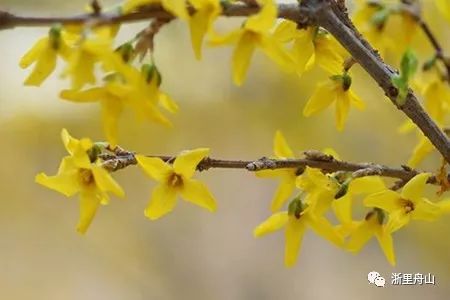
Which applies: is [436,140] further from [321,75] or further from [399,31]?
[321,75]

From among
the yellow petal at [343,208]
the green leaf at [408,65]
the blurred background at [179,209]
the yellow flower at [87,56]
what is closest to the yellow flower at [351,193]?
the yellow petal at [343,208]

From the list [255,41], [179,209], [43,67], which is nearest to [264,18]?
[255,41]

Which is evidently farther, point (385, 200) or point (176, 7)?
point (385, 200)

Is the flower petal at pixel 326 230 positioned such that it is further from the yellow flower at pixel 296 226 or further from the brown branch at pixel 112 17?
the brown branch at pixel 112 17

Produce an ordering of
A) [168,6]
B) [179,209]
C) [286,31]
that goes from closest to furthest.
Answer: [168,6] < [286,31] < [179,209]

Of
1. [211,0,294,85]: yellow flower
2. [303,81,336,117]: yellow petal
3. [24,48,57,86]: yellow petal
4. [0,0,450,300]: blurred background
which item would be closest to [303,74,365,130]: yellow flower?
[303,81,336,117]: yellow petal

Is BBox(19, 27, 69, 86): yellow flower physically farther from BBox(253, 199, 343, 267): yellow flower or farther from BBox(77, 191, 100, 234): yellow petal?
BBox(253, 199, 343, 267): yellow flower

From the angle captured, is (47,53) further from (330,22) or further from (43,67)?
(330,22)
